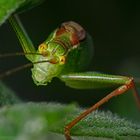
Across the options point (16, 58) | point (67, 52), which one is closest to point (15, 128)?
point (67, 52)

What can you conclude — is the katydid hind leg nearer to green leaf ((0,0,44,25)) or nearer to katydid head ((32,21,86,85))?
katydid head ((32,21,86,85))

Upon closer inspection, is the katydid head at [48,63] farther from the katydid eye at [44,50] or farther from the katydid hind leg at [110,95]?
the katydid hind leg at [110,95]

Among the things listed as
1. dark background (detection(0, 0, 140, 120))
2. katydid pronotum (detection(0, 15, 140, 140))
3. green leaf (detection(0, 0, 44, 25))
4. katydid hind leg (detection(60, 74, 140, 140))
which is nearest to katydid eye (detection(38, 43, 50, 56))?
katydid pronotum (detection(0, 15, 140, 140))

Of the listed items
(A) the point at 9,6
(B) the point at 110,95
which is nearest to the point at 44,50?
(B) the point at 110,95

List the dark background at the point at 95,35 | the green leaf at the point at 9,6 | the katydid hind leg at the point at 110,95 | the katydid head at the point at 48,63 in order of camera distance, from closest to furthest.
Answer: the green leaf at the point at 9,6 < the katydid hind leg at the point at 110,95 < the katydid head at the point at 48,63 < the dark background at the point at 95,35

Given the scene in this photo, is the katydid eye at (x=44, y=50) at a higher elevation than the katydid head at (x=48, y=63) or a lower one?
higher

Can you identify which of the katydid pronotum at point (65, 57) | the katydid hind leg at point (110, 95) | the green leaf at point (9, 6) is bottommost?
the katydid hind leg at point (110, 95)

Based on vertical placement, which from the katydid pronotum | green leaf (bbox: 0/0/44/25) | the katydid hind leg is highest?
green leaf (bbox: 0/0/44/25)

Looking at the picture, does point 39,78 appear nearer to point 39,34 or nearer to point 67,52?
point 67,52

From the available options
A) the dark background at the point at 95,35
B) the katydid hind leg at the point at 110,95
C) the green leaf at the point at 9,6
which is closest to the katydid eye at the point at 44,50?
the katydid hind leg at the point at 110,95
